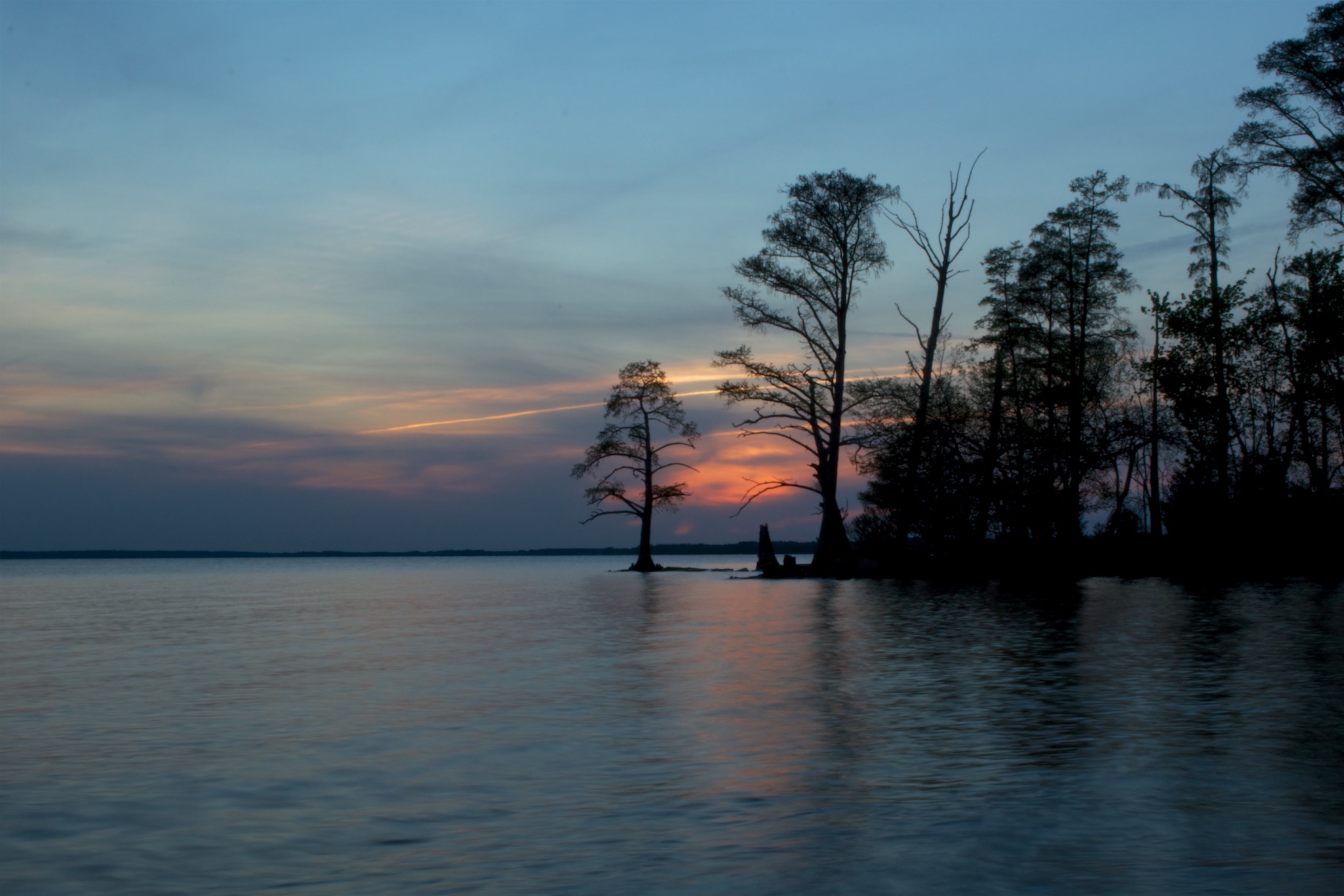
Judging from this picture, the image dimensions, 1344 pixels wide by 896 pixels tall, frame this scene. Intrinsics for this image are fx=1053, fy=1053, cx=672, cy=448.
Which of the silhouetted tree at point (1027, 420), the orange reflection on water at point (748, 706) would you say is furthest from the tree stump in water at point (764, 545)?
the orange reflection on water at point (748, 706)

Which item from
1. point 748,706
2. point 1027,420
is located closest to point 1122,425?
point 1027,420

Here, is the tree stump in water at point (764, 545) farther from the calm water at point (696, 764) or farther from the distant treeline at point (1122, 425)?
the calm water at point (696, 764)

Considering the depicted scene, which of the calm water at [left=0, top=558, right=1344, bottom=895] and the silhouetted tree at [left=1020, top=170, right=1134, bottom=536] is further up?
the silhouetted tree at [left=1020, top=170, right=1134, bottom=536]

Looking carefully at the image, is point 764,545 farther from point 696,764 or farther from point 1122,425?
point 696,764

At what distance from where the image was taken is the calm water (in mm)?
5859

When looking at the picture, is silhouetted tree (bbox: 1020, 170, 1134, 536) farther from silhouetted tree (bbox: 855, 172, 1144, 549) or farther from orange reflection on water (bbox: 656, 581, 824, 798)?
orange reflection on water (bbox: 656, 581, 824, 798)

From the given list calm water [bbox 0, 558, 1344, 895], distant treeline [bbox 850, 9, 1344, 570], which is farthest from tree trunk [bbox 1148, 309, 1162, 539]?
calm water [bbox 0, 558, 1344, 895]

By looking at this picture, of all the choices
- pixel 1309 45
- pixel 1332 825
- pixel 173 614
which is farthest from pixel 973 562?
pixel 1332 825

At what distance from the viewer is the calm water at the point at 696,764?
5.86m

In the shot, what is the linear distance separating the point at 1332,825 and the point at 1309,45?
2685 centimetres

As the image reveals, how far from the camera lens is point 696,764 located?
28.7 ft

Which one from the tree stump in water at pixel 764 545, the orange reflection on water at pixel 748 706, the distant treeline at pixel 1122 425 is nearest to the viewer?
the orange reflection on water at pixel 748 706

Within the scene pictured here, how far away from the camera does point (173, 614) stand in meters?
30.2

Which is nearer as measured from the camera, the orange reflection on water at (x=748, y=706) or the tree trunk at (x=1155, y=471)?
the orange reflection on water at (x=748, y=706)
